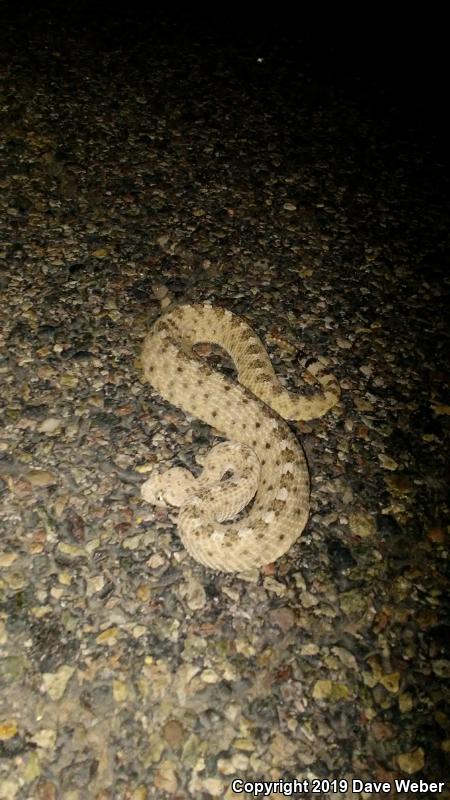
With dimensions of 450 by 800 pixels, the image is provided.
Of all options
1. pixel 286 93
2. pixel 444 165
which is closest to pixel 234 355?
pixel 444 165

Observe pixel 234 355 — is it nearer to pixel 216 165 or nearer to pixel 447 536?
pixel 447 536

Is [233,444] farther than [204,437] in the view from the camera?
No

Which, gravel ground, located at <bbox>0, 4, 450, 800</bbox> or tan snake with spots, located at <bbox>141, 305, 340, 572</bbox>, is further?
tan snake with spots, located at <bbox>141, 305, 340, 572</bbox>

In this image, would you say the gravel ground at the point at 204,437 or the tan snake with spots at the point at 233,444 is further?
the tan snake with spots at the point at 233,444
